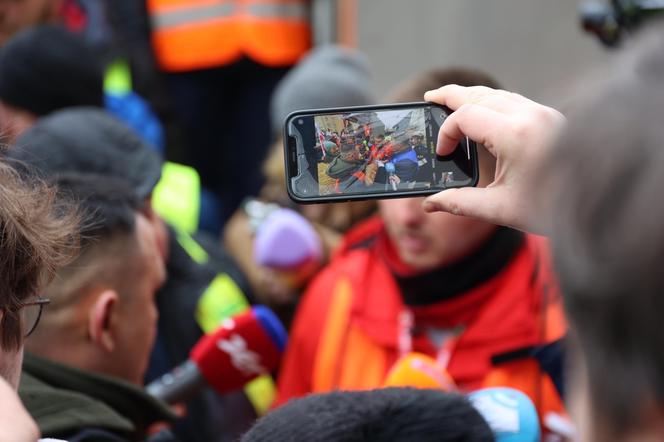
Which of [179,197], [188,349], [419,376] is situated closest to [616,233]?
[419,376]

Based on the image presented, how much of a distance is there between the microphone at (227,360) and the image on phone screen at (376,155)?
1.03 m

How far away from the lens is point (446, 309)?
2.61 m

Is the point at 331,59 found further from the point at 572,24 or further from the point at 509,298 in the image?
the point at 509,298

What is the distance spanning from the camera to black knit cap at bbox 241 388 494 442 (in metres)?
1.15

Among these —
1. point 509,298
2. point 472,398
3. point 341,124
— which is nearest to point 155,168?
point 509,298

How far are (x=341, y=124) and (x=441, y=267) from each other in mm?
1193

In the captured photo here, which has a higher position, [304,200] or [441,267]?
[304,200]

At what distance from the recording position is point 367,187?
1.45 meters

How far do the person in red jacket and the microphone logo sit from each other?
0.26m

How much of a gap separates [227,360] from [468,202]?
1.19 meters

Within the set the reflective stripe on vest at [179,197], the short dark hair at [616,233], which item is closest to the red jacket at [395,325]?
the reflective stripe on vest at [179,197]

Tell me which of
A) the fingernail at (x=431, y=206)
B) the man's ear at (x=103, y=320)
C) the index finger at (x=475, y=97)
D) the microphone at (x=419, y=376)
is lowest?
the microphone at (x=419, y=376)

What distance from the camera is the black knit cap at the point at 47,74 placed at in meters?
3.68

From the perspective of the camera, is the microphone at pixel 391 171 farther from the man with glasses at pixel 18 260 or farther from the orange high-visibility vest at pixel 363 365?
the orange high-visibility vest at pixel 363 365
